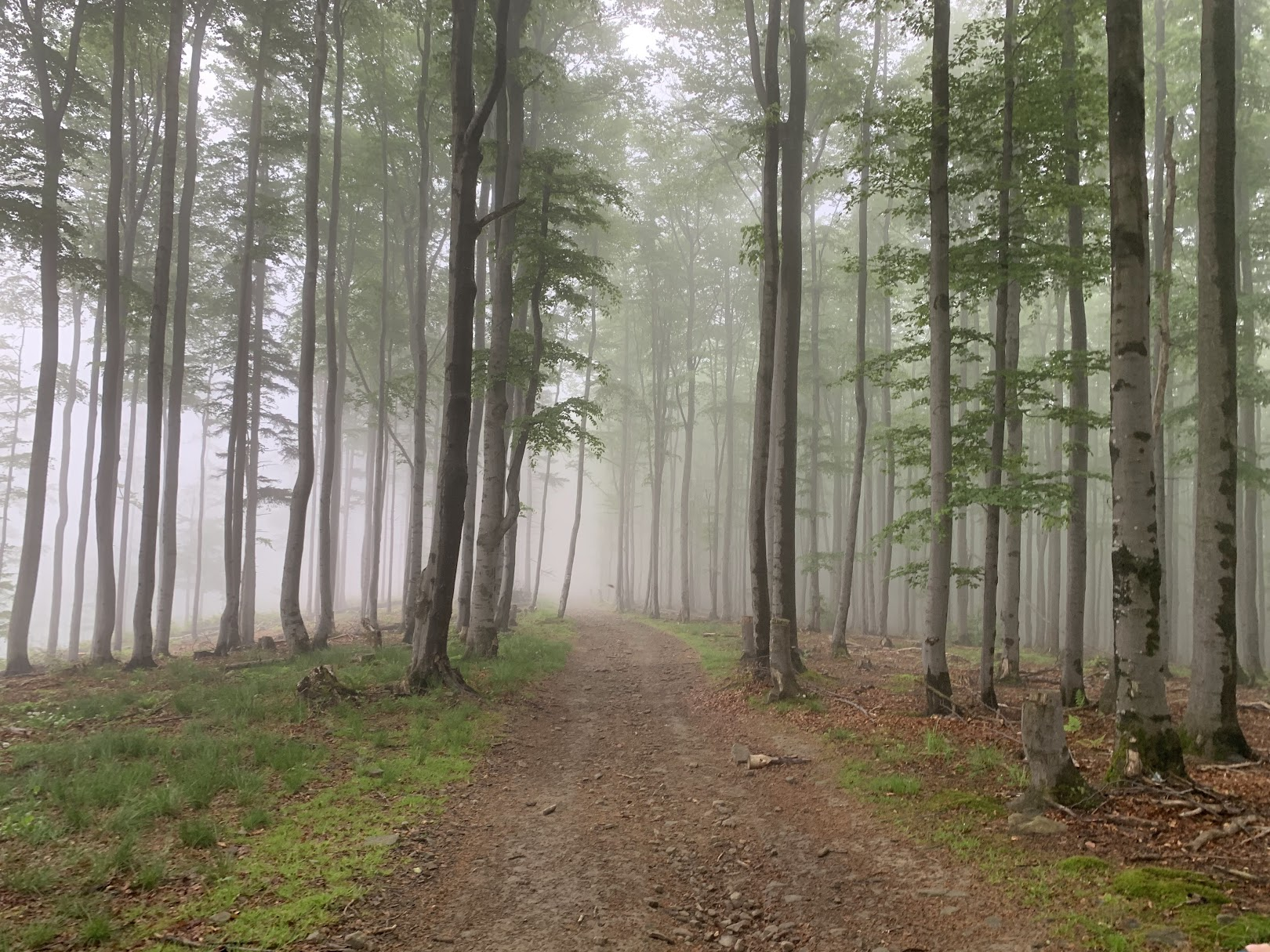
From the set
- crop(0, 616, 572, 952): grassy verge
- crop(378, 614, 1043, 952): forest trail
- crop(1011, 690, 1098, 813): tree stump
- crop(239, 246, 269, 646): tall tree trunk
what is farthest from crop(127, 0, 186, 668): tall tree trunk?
crop(1011, 690, 1098, 813): tree stump

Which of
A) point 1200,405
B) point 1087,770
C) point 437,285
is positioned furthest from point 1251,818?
point 437,285

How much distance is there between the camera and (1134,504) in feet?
19.4

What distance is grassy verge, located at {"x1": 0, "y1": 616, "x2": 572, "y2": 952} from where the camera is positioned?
13.3ft

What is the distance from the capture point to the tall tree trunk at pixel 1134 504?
5.89m

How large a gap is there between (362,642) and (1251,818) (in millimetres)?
18216

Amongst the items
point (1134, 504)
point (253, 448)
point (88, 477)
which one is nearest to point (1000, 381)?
point (1134, 504)

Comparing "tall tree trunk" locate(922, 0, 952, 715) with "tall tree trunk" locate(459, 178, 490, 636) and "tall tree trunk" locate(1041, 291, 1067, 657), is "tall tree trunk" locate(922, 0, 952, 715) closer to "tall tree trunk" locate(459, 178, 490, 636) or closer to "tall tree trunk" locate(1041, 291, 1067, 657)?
"tall tree trunk" locate(459, 178, 490, 636)

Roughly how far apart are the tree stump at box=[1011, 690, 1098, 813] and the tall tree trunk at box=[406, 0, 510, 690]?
27.1 ft

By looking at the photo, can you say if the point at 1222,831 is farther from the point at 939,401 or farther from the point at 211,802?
the point at 211,802

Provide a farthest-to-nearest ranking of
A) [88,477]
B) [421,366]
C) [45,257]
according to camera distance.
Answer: [88,477] → [421,366] → [45,257]

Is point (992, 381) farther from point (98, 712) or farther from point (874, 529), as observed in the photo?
point (874, 529)

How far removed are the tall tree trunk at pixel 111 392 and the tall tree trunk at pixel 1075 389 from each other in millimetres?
19147

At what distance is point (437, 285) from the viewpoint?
2709 centimetres

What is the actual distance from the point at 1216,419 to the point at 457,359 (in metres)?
10.5
